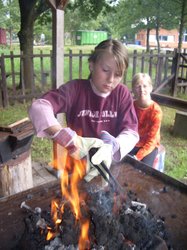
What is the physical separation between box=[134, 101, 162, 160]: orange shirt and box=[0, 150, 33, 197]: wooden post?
4.04ft

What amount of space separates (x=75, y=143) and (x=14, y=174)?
174cm

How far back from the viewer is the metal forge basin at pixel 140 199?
64.5 inches

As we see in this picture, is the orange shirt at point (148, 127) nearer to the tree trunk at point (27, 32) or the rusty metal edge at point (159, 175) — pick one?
the rusty metal edge at point (159, 175)

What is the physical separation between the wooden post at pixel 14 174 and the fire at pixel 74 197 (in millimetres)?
1010

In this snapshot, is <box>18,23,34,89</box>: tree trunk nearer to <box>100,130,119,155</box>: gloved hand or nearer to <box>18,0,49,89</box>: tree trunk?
<box>18,0,49,89</box>: tree trunk

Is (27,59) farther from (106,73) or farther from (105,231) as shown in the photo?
(105,231)

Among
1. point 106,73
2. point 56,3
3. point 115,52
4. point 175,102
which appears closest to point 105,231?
point 106,73

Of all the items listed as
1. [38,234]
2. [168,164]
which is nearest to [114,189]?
[38,234]

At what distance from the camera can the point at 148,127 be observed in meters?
3.09

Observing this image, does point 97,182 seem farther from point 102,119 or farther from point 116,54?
point 116,54

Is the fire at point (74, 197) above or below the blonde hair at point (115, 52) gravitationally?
below

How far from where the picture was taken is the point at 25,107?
25.7 feet

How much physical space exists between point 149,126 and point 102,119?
4.05ft

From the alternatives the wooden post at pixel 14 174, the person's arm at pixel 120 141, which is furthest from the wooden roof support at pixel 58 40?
the person's arm at pixel 120 141
